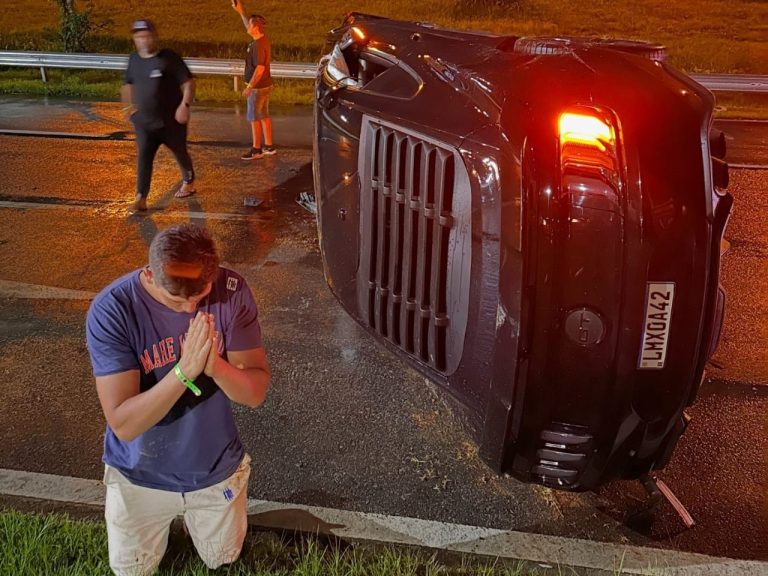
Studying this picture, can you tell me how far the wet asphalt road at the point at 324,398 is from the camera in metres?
3.13

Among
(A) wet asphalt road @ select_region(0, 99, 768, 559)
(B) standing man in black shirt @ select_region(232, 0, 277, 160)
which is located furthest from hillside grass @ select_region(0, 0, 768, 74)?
(A) wet asphalt road @ select_region(0, 99, 768, 559)

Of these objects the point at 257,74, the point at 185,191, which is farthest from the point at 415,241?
the point at 257,74

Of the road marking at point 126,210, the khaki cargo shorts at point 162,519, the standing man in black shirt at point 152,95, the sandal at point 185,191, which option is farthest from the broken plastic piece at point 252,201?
the khaki cargo shorts at point 162,519

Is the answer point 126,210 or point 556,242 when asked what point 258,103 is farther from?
point 556,242

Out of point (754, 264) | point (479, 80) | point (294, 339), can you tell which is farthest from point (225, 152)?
point (479, 80)

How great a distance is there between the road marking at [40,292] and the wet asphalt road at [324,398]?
0.7 inches

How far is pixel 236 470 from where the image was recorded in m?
2.49

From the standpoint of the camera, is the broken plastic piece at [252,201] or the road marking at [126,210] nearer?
the road marking at [126,210]

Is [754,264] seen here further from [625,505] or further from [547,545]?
[547,545]

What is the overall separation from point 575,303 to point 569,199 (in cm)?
33

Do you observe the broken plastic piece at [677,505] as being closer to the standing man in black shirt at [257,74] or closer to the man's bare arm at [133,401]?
the man's bare arm at [133,401]

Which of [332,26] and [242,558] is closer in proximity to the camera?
[242,558]

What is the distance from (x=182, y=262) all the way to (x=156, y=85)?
4.83 m

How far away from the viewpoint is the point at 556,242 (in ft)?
7.68
